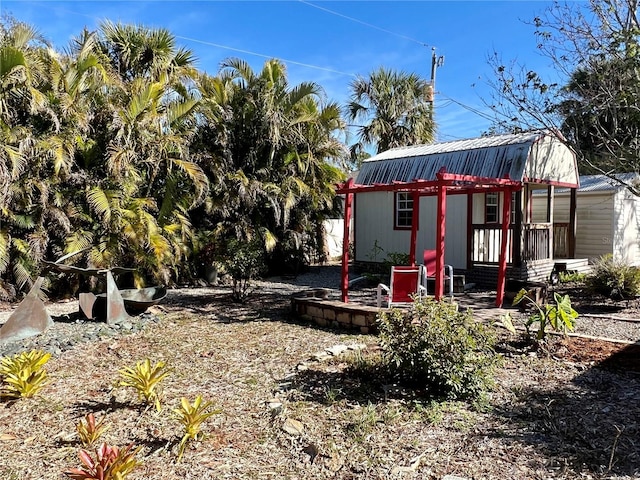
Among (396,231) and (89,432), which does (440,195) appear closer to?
(89,432)

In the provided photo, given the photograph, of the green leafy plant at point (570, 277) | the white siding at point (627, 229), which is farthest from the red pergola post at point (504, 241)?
the white siding at point (627, 229)

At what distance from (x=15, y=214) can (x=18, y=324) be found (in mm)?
3429

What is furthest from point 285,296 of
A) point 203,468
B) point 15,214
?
point 203,468

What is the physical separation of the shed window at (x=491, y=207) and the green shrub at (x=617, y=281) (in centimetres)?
396

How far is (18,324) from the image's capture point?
5.91 m

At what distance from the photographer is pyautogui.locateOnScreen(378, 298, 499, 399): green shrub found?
3.92 meters

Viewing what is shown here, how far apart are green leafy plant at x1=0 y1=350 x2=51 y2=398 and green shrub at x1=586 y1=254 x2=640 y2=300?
8603 mm

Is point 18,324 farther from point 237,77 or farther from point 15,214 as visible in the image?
point 237,77

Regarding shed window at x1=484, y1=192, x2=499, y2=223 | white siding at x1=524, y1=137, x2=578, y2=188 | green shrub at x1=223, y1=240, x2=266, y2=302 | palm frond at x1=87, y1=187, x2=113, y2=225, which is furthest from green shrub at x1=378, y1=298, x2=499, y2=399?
shed window at x1=484, y1=192, x2=499, y2=223

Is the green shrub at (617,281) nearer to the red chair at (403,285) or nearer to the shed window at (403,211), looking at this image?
the red chair at (403,285)

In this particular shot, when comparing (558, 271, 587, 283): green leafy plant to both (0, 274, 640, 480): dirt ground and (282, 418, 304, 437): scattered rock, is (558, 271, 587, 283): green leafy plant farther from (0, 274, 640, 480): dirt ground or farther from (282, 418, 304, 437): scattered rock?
(282, 418, 304, 437): scattered rock

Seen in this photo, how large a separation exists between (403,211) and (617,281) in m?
5.60

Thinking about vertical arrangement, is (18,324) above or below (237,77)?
below

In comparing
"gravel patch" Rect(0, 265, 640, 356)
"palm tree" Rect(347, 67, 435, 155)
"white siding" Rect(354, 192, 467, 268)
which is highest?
"palm tree" Rect(347, 67, 435, 155)
